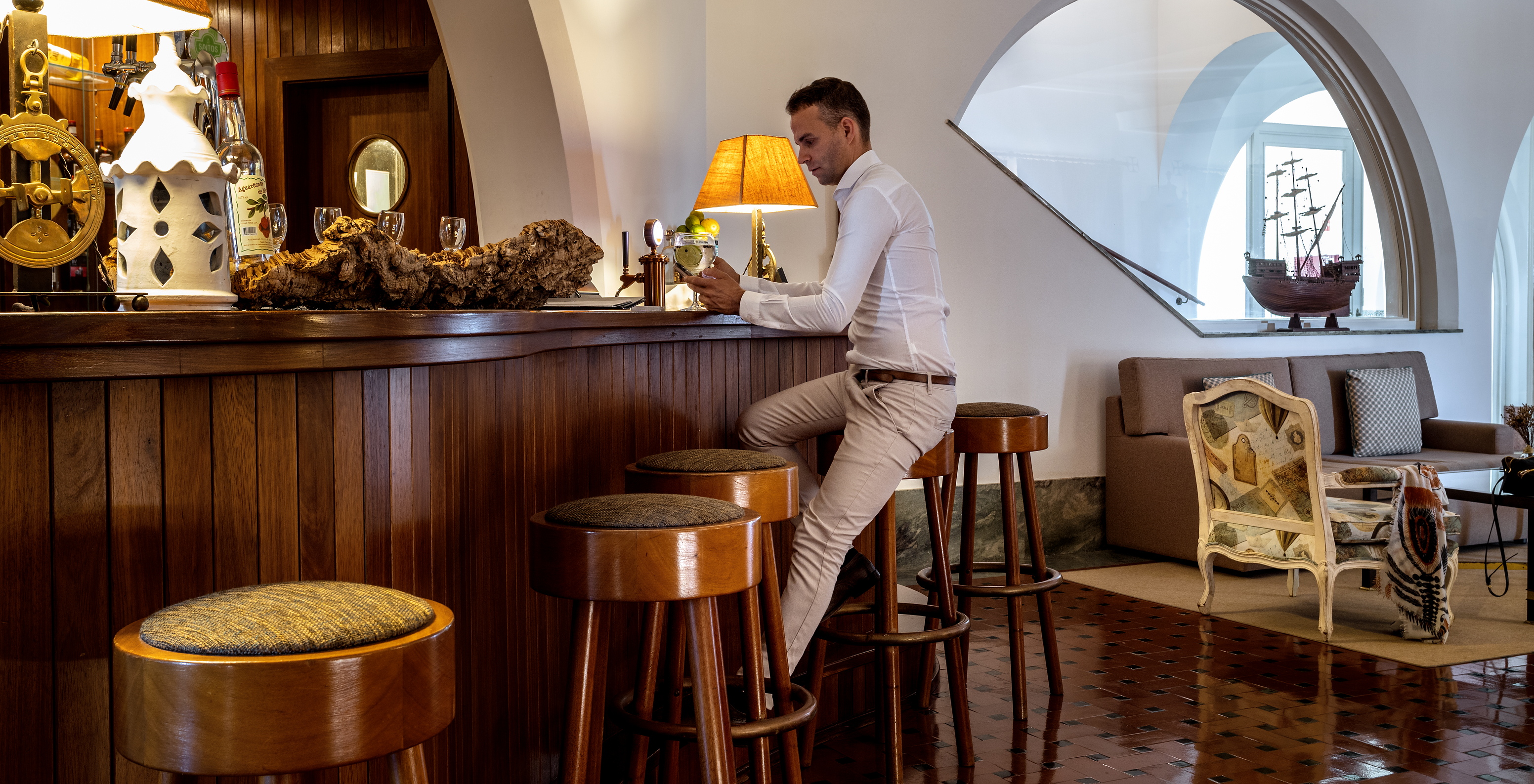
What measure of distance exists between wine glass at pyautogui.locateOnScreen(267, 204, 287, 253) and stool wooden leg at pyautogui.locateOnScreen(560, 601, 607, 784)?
1120 mm

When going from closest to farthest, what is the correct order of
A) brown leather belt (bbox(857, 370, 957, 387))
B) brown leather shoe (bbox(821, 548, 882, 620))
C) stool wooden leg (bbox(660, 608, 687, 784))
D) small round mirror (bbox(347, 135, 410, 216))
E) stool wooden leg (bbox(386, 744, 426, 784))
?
1. stool wooden leg (bbox(386, 744, 426, 784))
2. stool wooden leg (bbox(660, 608, 687, 784))
3. brown leather belt (bbox(857, 370, 957, 387))
4. brown leather shoe (bbox(821, 548, 882, 620))
5. small round mirror (bbox(347, 135, 410, 216))

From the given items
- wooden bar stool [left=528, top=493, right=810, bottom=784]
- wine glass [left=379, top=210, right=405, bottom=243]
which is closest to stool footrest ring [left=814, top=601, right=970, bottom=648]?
wooden bar stool [left=528, top=493, right=810, bottom=784]

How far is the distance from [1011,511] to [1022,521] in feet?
9.60

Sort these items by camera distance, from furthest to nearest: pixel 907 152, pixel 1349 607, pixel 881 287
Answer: pixel 907 152, pixel 1349 607, pixel 881 287

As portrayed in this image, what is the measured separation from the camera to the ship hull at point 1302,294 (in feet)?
24.0

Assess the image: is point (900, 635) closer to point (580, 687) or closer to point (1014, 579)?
point (1014, 579)

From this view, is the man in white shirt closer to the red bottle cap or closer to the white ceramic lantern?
the red bottle cap

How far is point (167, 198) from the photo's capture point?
1.73 m

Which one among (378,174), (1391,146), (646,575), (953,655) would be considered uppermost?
(1391,146)

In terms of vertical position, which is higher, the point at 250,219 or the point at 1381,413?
the point at 250,219

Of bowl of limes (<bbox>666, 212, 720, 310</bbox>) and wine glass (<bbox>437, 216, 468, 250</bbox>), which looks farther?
A: bowl of limes (<bbox>666, 212, 720, 310</bbox>)

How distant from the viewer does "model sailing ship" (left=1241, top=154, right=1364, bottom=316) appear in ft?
24.0

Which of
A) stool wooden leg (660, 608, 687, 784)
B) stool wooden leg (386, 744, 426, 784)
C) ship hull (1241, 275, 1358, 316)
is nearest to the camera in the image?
stool wooden leg (386, 744, 426, 784)

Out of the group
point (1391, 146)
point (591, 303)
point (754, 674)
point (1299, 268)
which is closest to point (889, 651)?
point (754, 674)
